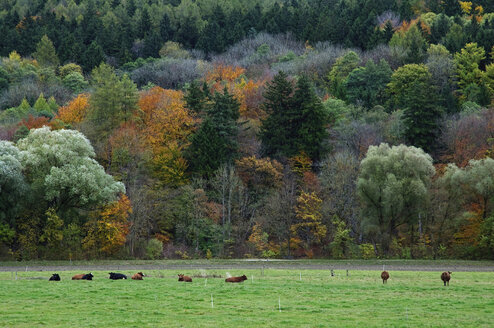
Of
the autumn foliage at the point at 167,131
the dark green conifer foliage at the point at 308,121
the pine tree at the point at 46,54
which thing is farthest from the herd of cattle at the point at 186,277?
the pine tree at the point at 46,54

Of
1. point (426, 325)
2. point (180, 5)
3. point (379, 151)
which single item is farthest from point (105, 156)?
point (180, 5)

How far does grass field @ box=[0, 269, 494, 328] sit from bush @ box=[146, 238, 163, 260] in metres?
27.5

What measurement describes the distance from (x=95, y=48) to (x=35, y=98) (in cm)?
2511

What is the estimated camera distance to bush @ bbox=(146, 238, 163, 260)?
73.1 metres

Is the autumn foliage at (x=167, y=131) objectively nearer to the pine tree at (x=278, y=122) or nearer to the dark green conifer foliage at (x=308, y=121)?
the pine tree at (x=278, y=122)

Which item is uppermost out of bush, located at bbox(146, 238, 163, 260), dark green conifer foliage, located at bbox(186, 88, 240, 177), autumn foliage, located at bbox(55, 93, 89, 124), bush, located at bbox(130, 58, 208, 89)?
bush, located at bbox(130, 58, 208, 89)

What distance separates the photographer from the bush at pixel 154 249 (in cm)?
7312

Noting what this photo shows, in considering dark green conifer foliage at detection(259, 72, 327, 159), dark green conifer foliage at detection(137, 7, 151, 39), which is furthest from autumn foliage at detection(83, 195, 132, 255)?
dark green conifer foliage at detection(137, 7, 151, 39)

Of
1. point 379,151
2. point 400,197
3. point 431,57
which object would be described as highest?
point 431,57

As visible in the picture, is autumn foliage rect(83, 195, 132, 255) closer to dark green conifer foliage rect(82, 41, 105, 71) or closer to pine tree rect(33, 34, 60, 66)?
dark green conifer foliage rect(82, 41, 105, 71)

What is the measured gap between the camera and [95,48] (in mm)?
141625

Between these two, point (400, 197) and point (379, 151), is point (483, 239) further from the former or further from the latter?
point (379, 151)

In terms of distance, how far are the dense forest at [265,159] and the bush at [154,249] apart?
0.51 ft

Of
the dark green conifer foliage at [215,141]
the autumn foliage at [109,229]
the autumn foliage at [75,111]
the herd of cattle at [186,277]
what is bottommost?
the herd of cattle at [186,277]
